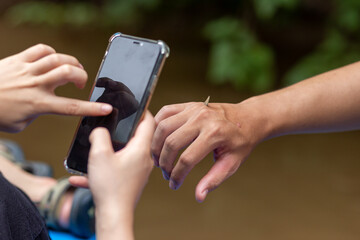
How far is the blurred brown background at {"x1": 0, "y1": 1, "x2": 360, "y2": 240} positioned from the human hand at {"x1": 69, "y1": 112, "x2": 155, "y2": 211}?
4.11ft

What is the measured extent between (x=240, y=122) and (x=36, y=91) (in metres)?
0.33

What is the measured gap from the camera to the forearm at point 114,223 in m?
0.41

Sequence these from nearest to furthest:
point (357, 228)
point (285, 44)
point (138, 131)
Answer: point (138, 131)
point (357, 228)
point (285, 44)

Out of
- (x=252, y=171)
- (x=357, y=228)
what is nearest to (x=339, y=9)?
(x=252, y=171)

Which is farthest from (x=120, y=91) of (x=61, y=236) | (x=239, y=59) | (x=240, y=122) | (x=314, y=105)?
(x=239, y=59)

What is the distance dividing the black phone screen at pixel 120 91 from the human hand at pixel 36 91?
0.08 ft

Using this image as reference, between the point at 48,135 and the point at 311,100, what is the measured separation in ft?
6.52

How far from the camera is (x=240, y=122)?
0.69 meters

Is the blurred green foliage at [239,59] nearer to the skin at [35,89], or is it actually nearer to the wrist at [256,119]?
the wrist at [256,119]

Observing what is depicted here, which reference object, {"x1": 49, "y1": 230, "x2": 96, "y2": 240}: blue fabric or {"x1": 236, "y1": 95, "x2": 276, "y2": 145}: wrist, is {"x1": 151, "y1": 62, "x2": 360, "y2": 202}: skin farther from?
{"x1": 49, "y1": 230, "x2": 96, "y2": 240}: blue fabric

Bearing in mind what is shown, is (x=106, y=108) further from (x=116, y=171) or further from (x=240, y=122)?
(x=240, y=122)

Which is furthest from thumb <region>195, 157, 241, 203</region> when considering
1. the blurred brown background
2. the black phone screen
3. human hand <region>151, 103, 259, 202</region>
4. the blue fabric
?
the blurred brown background

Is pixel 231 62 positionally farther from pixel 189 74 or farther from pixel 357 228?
pixel 357 228

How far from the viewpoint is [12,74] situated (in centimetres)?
47
